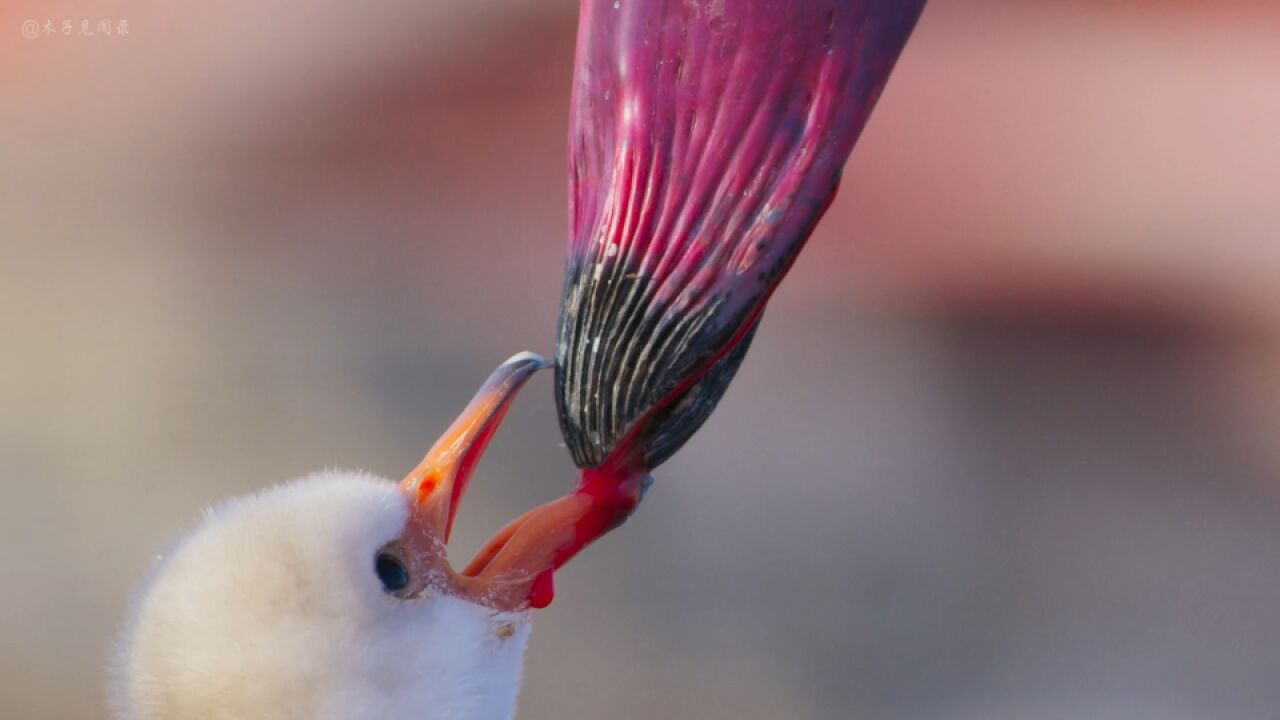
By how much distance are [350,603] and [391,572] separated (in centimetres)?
2

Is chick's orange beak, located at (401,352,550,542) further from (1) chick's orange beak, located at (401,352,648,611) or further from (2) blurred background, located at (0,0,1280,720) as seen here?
(2) blurred background, located at (0,0,1280,720)

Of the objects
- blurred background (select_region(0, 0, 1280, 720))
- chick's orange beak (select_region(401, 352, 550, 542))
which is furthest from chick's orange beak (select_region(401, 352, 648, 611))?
blurred background (select_region(0, 0, 1280, 720))

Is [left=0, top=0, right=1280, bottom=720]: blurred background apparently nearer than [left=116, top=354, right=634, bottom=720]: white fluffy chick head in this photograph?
No

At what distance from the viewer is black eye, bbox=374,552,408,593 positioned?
0.32 meters

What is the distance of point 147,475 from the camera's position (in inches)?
25.2

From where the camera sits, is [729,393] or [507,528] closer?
[507,528]

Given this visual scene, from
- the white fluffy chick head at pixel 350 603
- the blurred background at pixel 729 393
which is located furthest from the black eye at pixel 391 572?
the blurred background at pixel 729 393

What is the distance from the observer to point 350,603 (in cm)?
30

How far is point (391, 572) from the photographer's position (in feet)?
1.07

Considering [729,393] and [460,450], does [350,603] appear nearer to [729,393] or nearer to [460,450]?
[460,450]

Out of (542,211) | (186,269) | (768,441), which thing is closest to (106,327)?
(186,269)

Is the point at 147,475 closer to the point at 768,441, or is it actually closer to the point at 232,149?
the point at 232,149

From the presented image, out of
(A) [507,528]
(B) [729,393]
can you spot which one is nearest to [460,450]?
(A) [507,528]

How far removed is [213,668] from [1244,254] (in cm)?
57
